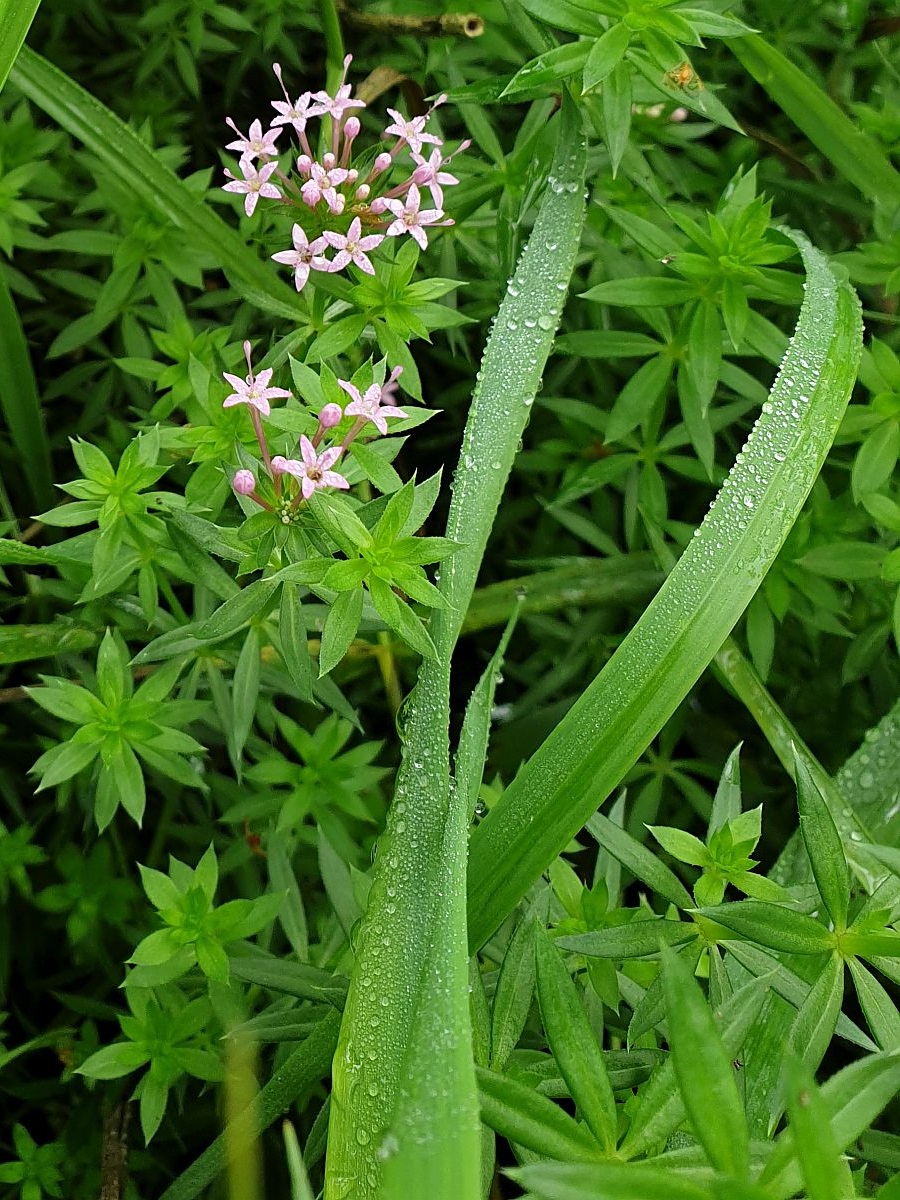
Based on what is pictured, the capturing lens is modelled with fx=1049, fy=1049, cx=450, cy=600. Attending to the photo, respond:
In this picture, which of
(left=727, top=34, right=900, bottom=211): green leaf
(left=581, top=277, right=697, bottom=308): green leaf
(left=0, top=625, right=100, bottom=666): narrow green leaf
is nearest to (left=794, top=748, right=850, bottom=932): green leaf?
(left=581, top=277, right=697, bottom=308): green leaf

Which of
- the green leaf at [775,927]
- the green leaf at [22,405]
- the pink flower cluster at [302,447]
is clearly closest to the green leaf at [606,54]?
the pink flower cluster at [302,447]

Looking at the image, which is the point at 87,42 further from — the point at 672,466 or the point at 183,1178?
the point at 183,1178

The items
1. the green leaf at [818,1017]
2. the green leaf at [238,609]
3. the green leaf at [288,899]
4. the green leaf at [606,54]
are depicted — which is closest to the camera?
the green leaf at [818,1017]

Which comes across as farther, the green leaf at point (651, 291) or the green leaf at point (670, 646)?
the green leaf at point (651, 291)

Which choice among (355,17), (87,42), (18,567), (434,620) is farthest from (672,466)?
(87,42)

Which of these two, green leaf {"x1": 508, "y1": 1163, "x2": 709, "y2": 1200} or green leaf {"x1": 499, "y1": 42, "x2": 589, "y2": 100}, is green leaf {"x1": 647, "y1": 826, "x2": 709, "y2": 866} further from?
green leaf {"x1": 499, "y1": 42, "x2": 589, "y2": 100}

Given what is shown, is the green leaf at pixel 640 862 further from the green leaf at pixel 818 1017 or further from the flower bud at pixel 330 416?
the flower bud at pixel 330 416
